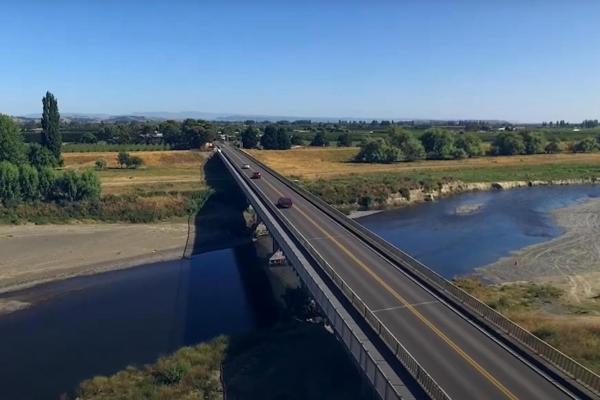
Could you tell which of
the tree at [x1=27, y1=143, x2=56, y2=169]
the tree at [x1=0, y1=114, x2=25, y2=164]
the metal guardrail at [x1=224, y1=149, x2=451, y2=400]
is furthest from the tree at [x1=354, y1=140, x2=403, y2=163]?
the metal guardrail at [x1=224, y1=149, x2=451, y2=400]

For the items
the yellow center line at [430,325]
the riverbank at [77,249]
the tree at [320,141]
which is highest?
the tree at [320,141]

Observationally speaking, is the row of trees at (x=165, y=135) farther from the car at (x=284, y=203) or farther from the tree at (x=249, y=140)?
the car at (x=284, y=203)

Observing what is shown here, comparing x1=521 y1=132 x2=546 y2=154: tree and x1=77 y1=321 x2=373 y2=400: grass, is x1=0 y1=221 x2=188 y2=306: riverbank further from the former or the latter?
x1=521 y1=132 x2=546 y2=154: tree

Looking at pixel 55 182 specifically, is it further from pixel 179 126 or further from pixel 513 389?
pixel 179 126

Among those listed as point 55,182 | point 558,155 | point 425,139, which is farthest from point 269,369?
point 558,155

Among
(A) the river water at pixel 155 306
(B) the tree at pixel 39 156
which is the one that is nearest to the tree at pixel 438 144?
(A) the river water at pixel 155 306

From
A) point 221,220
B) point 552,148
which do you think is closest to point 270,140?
point 221,220

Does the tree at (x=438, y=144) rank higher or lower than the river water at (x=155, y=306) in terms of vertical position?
higher
